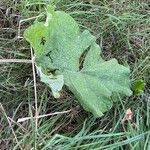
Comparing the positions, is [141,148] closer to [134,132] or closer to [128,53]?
[134,132]

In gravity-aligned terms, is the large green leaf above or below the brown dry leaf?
above

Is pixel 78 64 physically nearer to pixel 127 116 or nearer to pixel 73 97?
pixel 73 97

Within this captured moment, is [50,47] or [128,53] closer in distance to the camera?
[50,47]

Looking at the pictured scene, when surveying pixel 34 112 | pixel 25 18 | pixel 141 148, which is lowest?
pixel 141 148

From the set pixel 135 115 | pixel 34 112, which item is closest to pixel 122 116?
pixel 135 115

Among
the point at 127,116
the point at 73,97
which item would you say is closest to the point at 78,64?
the point at 73,97

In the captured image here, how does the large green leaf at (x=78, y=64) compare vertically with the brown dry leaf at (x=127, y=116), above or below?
above
